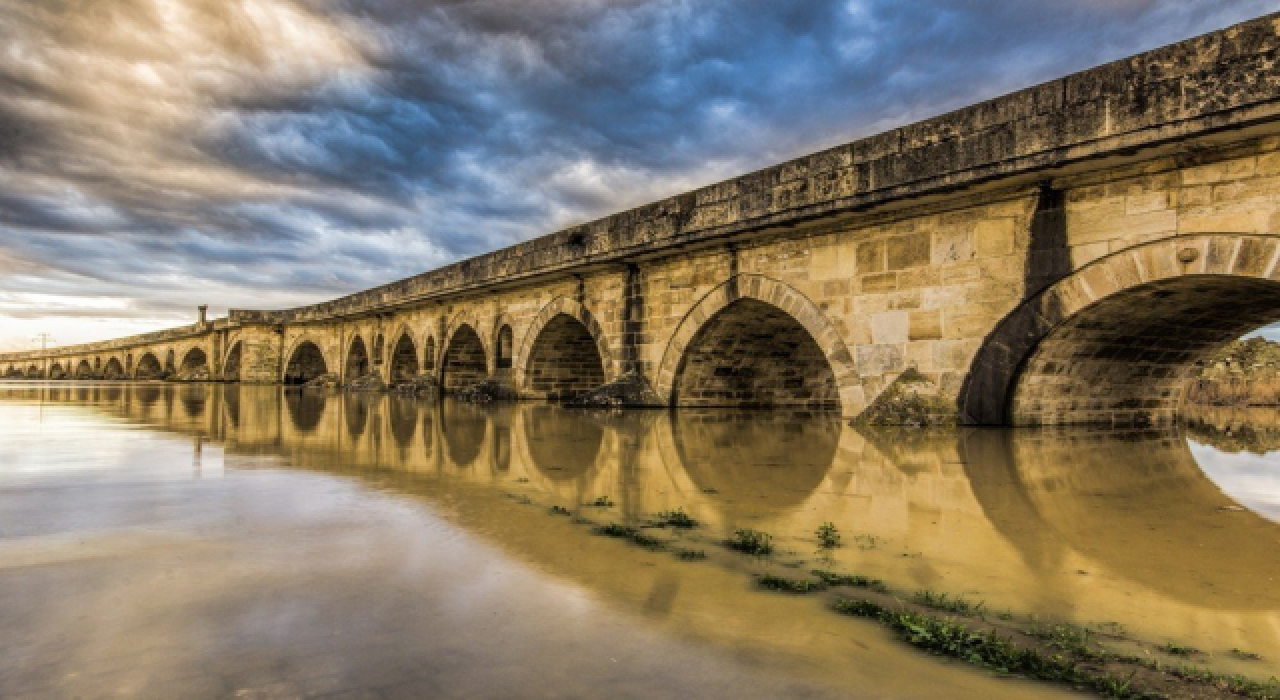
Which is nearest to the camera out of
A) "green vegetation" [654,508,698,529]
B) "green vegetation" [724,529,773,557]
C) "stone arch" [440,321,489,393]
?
"green vegetation" [724,529,773,557]

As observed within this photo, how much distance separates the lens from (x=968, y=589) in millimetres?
2139

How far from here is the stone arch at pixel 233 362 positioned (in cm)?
3112

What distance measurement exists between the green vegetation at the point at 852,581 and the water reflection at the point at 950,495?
0.07 meters

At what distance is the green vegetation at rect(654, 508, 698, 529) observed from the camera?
9.68 feet

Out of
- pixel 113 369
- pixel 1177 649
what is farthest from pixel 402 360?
pixel 113 369

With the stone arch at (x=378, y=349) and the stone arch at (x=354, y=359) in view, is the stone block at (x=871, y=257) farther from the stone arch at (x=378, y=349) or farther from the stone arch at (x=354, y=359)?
the stone arch at (x=354, y=359)

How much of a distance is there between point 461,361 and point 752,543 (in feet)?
55.7

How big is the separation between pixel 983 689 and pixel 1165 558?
1.50m

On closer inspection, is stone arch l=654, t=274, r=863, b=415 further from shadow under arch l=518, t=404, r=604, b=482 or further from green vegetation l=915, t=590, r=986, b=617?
green vegetation l=915, t=590, r=986, b=617

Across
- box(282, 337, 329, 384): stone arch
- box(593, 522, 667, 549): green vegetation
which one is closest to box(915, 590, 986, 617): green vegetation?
box(593, 522, 667, 549): green vegetation

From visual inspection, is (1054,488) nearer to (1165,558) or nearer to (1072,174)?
(1165,558)

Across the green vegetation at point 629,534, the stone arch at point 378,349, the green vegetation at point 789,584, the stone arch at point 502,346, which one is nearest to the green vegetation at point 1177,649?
the green vegetation at point 789,584

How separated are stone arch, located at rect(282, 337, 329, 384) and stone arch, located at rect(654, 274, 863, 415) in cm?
2283

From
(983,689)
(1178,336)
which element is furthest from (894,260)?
(983,689)
